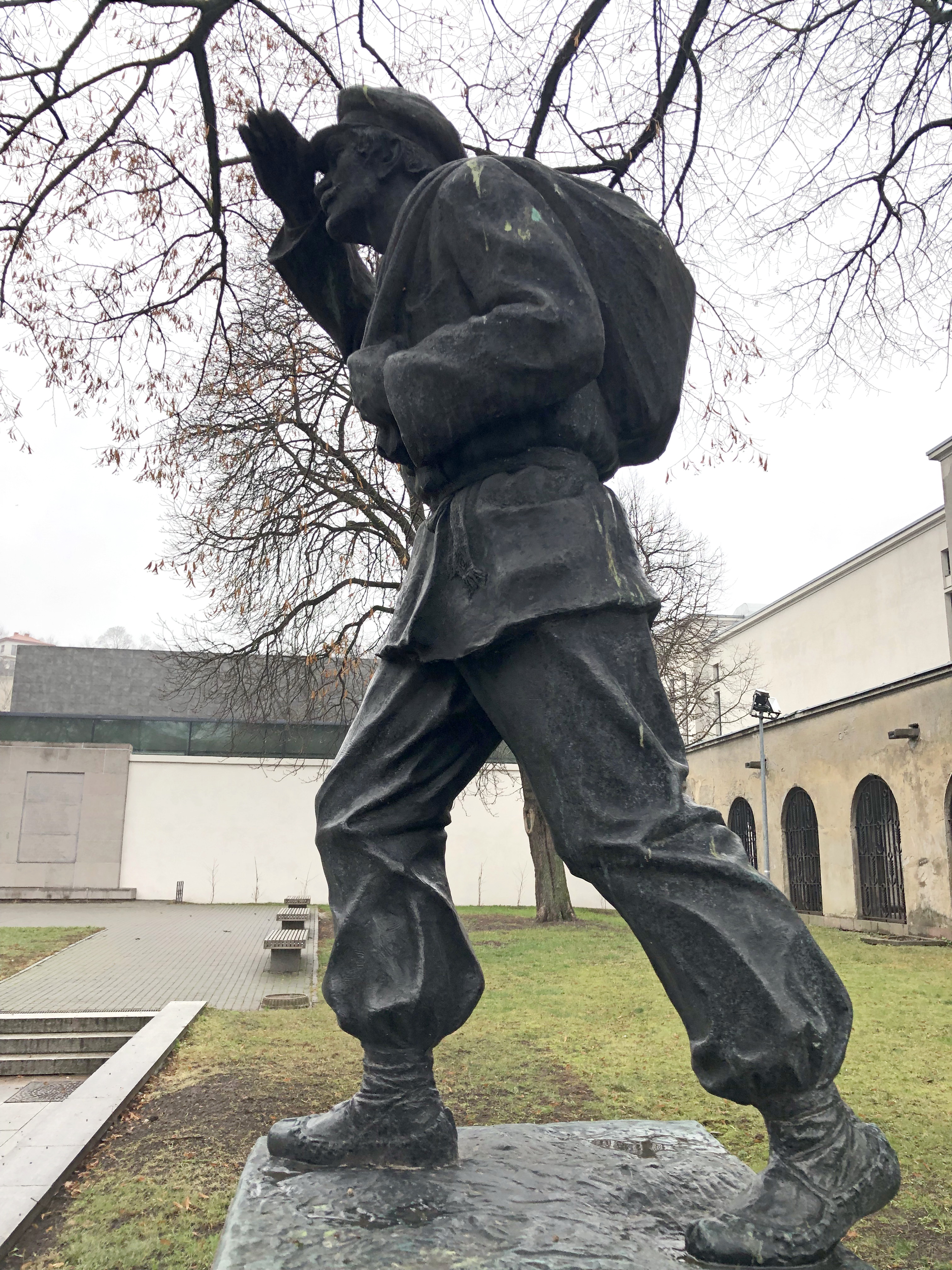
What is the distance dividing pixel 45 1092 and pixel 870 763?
44.5 ft

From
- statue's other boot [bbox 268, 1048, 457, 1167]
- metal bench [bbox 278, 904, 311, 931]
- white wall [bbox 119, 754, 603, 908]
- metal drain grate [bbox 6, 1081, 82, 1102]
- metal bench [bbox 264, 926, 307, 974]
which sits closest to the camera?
statue's other boot [bbox 268, 1048, 457, 1167]

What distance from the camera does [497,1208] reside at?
1873 millimetres

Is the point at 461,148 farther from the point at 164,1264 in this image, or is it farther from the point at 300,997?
the point at 300,997

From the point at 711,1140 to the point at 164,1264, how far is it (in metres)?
1.45

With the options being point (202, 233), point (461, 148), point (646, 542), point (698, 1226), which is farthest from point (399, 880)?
point (646, 542)

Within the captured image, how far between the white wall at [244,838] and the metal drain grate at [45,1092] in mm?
16868

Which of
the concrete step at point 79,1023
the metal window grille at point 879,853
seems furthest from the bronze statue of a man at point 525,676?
the metal window grille at point 879,853

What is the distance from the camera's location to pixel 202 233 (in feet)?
20.9

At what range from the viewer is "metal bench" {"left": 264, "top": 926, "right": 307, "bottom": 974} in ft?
33.2

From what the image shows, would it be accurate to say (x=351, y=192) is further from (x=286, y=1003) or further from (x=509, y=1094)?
(x=286, y=1003)

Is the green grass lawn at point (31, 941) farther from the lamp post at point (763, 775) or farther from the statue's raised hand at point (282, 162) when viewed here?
the lamp post at point (763, 775)

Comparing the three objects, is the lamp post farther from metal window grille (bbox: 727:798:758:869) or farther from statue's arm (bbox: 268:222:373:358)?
statue's arm (bbox: 268:222:373:358)

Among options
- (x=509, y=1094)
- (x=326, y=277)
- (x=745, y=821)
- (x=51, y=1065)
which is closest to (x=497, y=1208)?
(x=326, y=277)

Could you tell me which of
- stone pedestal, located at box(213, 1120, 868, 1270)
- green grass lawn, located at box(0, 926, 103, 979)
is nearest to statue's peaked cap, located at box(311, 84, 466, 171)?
stone pedestal, located at box(213, 1120, 868, 1270)
